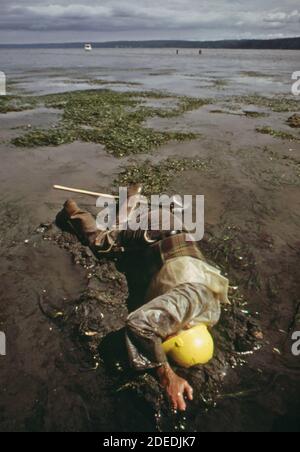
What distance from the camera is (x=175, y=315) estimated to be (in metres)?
3.92

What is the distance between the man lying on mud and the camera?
3.87 meters

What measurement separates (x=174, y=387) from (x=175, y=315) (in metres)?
0.81

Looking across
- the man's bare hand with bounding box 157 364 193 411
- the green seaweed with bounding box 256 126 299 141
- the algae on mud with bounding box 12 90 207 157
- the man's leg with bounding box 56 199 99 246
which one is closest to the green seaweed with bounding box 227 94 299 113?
→ the algae on mud with bounding box 12 90 207 157

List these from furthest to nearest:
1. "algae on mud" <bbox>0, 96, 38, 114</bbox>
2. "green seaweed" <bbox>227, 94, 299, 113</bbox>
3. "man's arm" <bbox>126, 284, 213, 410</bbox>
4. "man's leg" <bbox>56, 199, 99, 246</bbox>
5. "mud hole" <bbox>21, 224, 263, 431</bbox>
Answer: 1. "green seaweed" <bbox>227, 94, 299, 113</bbox>
2. "algae on mud" <bbox>0, 96, 38, 114</bbox>
3. "man's leg" <bbox>56, 199, 99, 246</bbox>
4. "man's arm" <bbox>126, 284, 213, 410</bbox>
5. "mud hole" <bbox>21, 224, 263, 431</bbox>

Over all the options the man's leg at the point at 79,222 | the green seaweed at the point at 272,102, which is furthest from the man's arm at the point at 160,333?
the green seaweed at the point at 272,102

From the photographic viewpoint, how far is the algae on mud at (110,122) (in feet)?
42.0

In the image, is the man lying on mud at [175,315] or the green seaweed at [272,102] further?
the green seaweed at [272,102]

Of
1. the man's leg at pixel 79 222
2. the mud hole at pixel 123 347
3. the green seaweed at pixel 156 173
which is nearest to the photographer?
the mud hole at pixel 123 347

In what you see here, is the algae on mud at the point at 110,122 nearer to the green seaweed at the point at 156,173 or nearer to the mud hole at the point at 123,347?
the green seaweed at the point at 156,173

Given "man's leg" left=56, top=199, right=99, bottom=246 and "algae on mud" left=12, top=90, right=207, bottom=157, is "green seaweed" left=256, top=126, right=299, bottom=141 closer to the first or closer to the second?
"algae on mud" left=12, top=90, right=207, bottom=157

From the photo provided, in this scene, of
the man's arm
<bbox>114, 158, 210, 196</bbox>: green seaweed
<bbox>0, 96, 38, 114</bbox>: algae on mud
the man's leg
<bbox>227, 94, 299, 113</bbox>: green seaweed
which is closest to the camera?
the man's arm

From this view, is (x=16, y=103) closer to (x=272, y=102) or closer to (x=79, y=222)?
(x=272, y=102)

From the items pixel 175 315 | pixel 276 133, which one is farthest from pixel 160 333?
pixel 276 133

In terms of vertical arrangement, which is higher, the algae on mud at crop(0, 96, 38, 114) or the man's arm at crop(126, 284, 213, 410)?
the algae on mud at crop(0, 96, 38, 114)
